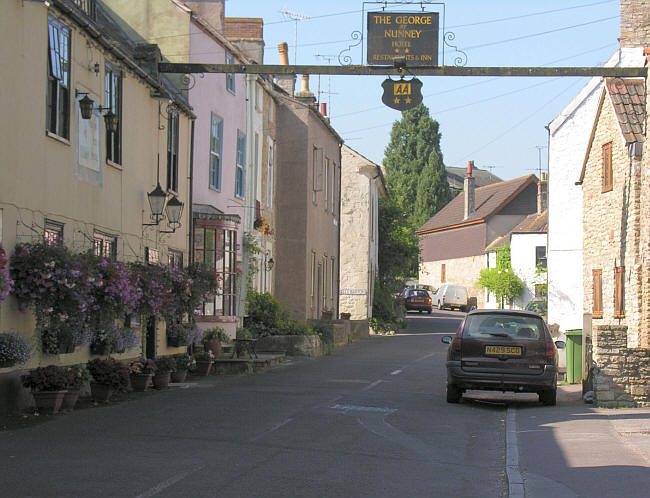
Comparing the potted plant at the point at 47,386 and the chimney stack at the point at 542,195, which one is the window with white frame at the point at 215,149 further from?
the chimney stack at the point at 542,195

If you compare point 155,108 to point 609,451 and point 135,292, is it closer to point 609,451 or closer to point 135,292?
point 135,292

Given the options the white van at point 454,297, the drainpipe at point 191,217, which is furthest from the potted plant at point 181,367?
the white van at point 454,297

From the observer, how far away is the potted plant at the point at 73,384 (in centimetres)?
1369

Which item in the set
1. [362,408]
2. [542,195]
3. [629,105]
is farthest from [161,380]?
[542,195]

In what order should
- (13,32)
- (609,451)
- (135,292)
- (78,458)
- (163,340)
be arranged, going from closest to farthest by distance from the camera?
1. (78,458)
2. (609,451)
3. (13,32)
4. (135,292)
5. (163,340)

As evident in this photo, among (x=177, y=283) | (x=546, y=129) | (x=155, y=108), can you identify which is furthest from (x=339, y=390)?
(x=546, y=129)

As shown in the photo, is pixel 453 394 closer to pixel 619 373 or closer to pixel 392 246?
pixel 619 373

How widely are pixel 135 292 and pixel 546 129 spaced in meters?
24.2

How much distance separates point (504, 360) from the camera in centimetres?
1633

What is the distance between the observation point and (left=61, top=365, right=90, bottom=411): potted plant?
13688 millimetres

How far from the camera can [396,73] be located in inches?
708

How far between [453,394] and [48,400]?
22.8 feet

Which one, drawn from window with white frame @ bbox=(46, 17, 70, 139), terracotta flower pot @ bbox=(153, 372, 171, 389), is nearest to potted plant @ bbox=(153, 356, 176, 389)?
terracotta flower pot @ bbox=(153, 372, 171, 389)

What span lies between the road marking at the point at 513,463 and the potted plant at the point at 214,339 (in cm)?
951
